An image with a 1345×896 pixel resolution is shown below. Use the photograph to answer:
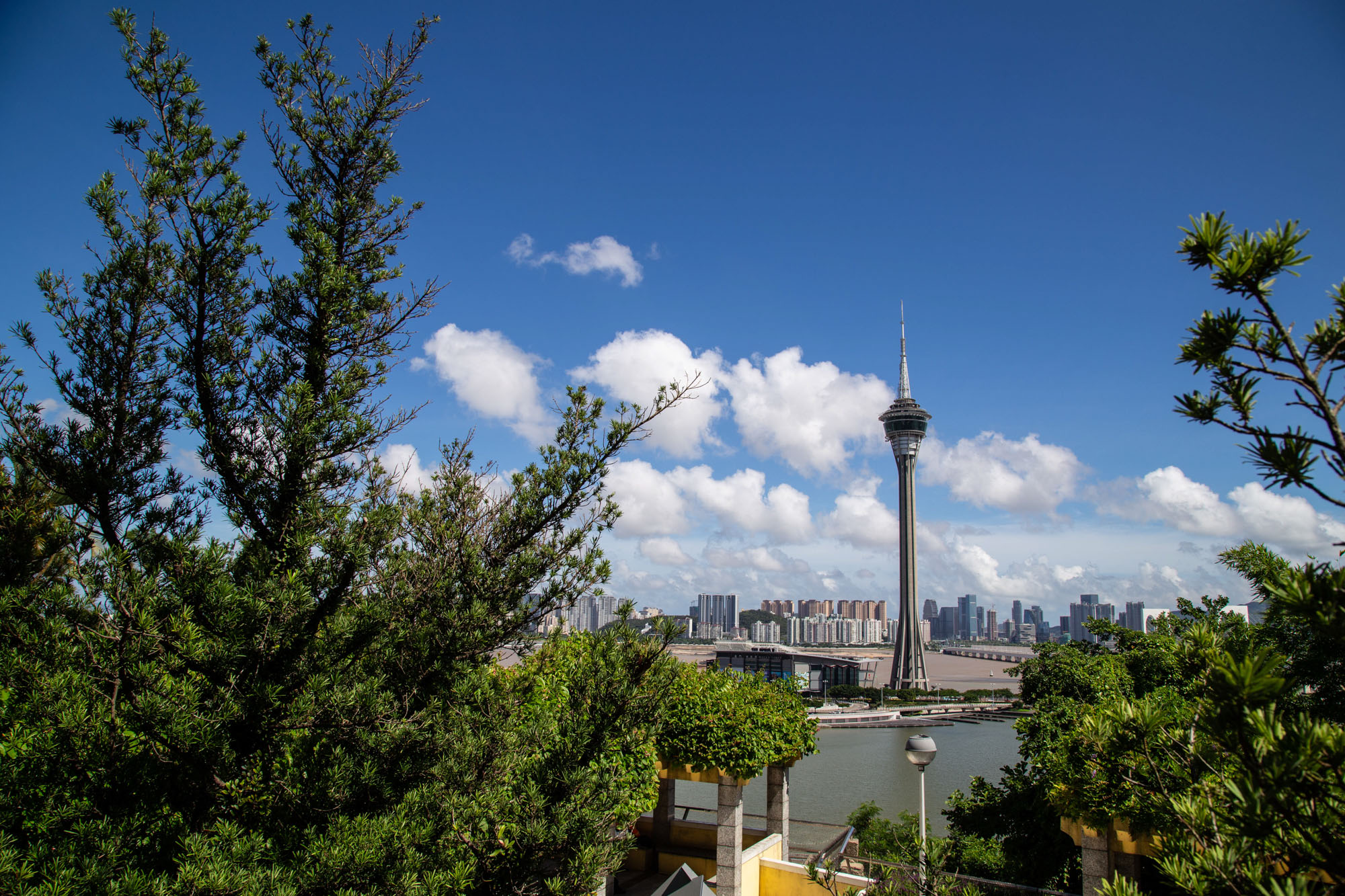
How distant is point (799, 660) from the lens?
237 ft

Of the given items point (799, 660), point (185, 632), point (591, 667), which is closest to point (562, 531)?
point (591, 667)

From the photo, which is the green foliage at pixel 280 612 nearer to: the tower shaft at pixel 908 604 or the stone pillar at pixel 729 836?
the stone pillar at pixel 729 836

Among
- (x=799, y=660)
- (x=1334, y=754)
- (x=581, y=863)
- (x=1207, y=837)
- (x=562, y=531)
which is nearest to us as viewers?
(x=1334, y=754)

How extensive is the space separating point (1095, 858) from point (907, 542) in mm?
77952

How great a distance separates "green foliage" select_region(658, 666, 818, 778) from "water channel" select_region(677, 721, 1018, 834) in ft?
29.2

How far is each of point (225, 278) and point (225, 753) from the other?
2.45 m

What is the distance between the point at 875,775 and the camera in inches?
1318

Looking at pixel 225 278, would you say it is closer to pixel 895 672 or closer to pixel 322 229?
pixel 322 229

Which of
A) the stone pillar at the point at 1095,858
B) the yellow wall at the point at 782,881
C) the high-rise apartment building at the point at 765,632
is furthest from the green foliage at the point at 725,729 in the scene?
the high-rise apartment building at the point at 765,632

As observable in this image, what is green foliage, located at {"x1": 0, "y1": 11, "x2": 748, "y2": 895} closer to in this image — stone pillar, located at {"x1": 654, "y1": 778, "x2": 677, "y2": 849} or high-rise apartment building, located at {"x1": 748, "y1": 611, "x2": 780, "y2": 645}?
stone pillar, located at {"x1": 654, "y1": 778, "x2": 677, "y2": 849}

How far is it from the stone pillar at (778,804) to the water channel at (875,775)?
22.1ft

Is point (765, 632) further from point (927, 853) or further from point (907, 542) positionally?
point (927, 853)

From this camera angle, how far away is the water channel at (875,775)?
2481cm

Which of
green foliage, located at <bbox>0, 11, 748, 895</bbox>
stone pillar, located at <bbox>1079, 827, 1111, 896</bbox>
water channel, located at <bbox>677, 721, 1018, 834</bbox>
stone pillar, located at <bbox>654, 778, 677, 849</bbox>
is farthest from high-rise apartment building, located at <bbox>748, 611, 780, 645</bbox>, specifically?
green foliage, located at <bbox>0, 11, 748, 895</bbox>
